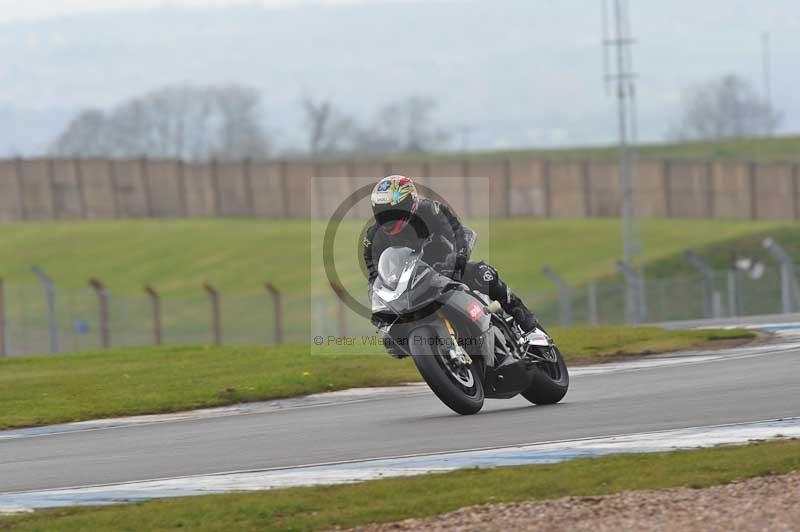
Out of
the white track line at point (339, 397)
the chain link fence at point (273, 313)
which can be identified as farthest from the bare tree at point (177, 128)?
the white track line at point (339, 397)

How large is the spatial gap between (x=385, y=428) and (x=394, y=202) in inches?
77.5

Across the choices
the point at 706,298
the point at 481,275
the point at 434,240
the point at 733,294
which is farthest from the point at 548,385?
the point at 733,294

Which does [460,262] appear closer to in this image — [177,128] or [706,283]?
[706,283]

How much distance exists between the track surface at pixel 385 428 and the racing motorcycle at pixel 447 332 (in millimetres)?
312

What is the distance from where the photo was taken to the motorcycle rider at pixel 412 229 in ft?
39.5

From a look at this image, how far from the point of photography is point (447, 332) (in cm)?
1201

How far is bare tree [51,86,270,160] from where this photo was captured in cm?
15088

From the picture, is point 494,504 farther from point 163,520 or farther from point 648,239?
point 648,239

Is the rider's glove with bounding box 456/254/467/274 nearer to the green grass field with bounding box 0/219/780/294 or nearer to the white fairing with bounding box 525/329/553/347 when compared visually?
the white fairing with bounding box 525/329/553/347

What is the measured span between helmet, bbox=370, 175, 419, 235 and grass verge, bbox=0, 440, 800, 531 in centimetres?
290

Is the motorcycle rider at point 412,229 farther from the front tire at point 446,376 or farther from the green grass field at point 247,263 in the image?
the green grass field at point 247,263

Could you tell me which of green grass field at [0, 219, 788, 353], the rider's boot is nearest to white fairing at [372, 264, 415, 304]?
the rider's boot

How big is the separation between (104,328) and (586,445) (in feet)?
72.4

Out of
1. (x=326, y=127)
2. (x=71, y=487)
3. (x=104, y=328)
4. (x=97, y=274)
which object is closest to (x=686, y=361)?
(x=71, y=487)
